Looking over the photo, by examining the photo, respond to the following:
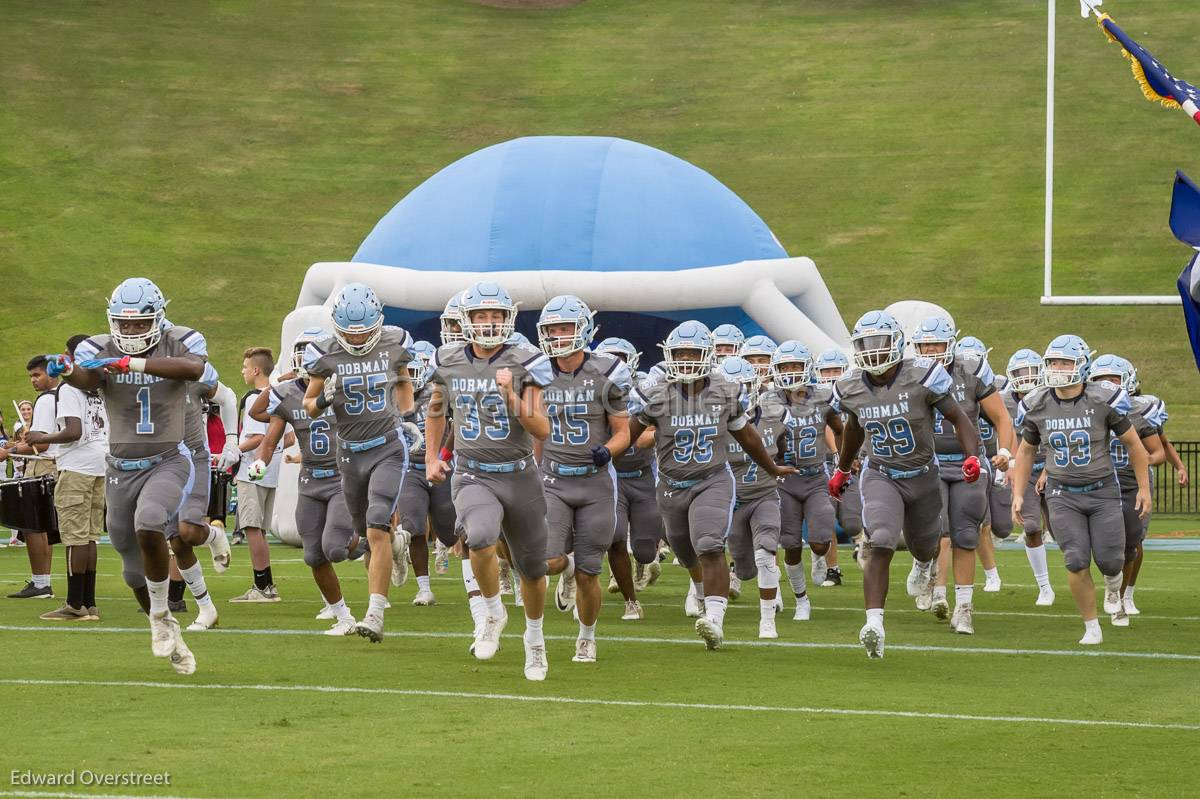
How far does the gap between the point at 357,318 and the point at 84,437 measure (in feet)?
9.61

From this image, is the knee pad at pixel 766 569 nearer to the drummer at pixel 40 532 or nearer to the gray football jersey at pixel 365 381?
the gray football jersey at pixel 365 381

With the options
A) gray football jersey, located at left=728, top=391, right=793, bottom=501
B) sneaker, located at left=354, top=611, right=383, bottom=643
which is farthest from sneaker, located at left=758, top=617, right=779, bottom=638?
sneaker, located at left=354, top=611, right=383, bottom=643

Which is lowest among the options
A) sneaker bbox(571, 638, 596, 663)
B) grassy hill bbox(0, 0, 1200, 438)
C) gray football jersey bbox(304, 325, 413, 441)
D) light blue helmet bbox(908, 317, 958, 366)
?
sneaker bbox(571, 638, 596, 663)

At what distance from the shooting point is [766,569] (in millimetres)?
11227

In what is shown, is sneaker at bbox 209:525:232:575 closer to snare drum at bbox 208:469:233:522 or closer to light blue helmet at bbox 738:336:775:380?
snare drum at bbox 208:469:233:522

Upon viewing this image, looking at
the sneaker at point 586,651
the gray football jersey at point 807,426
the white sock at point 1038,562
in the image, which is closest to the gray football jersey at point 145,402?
the sneaker at point 586,651

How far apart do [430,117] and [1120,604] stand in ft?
109

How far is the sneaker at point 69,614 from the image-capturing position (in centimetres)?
1153

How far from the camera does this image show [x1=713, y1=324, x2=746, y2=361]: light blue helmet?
43.2 feet

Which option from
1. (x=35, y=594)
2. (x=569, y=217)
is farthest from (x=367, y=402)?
(x=569, y=217)

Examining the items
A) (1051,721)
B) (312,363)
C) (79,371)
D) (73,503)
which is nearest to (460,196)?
(73,503)

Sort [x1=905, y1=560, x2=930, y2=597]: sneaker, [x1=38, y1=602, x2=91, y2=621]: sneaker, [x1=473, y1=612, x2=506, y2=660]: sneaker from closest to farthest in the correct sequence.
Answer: [x1=473, y1=612, x2=506, y2=660]: sneaker, [x1=38, y1=602, x2=91, y2=621]: sneaker, [x1=905, y1=560, x2=930, y2=597]: sneaker

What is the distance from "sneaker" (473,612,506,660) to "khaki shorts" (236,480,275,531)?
13.7 feet

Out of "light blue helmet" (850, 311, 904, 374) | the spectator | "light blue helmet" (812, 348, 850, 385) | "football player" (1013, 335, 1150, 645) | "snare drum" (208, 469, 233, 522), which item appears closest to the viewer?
"light blue helmet" (850, 311, 904, 374)
